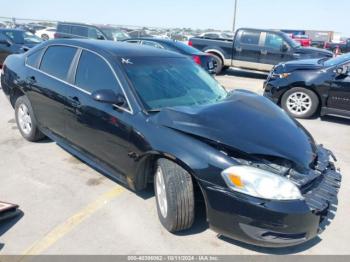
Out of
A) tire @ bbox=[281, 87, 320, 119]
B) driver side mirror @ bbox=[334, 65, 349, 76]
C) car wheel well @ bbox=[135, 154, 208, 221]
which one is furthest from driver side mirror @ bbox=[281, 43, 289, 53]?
car wheel well @ bbox=[135, 154, 208, 221]

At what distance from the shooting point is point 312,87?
7.12m

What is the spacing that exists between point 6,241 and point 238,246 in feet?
6.62

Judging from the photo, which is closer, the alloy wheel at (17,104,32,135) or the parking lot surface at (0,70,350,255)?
the parking lot surface at (0,70,350,255)

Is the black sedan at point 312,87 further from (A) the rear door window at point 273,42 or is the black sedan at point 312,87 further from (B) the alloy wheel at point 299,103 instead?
(A) the rear door window at point 273,42

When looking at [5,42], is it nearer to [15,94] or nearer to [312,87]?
[15,94]

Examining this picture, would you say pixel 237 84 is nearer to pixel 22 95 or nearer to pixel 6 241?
pixel 22 95

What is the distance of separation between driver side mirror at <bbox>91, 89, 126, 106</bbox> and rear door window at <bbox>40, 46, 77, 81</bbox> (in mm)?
1083

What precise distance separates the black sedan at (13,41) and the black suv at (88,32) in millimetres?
3048

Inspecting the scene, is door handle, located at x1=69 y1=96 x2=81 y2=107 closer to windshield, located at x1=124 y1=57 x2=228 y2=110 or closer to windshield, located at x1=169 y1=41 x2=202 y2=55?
windshield, located at x1=124 y1=57 x2=228 y2=110

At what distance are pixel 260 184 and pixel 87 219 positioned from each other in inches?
Answer: 68.7

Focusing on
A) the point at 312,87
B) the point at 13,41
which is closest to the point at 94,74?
the point at 312,87

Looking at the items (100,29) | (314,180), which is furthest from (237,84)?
(314,180)

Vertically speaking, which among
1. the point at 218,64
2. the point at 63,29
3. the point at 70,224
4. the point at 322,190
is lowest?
the point at 70,224

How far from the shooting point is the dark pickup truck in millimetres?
13039
